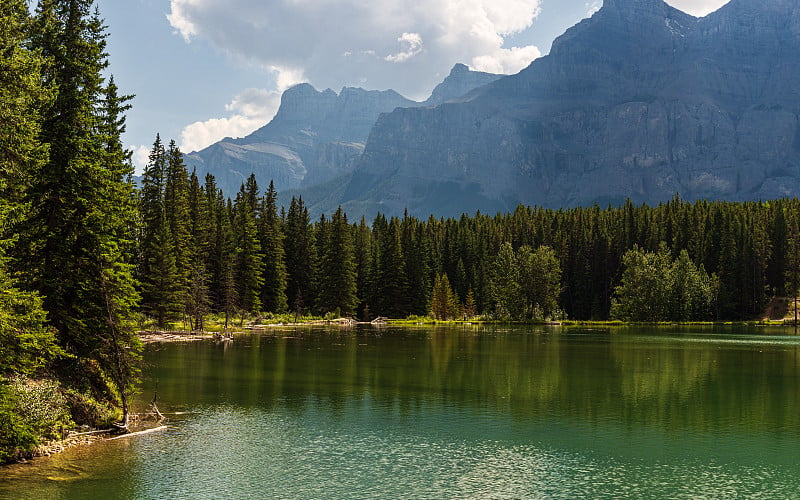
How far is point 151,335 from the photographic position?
282ft

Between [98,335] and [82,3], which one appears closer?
[98,335]

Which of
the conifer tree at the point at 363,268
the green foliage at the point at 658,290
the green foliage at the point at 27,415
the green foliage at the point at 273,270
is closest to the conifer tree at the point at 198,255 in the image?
the green foliage at the point at 273,270

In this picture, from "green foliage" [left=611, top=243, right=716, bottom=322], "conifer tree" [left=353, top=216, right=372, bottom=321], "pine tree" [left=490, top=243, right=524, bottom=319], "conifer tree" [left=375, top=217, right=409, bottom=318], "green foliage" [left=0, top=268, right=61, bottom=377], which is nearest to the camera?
"green foliage" [left=0, top=268, right=61, bottom=377]

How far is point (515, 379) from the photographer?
178 ft

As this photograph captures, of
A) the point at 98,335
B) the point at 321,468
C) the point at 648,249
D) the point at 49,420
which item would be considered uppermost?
the point at 648,249

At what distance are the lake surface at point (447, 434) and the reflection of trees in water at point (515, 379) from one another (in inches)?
8.0

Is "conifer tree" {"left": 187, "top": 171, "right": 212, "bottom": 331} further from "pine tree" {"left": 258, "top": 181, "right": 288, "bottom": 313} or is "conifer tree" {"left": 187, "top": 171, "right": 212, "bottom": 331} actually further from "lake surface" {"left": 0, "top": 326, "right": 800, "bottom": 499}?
"lake surface" {"left": 0, "top": 326, "right": 800, "bottom": 499}

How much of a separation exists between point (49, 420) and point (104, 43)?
19.3 metres

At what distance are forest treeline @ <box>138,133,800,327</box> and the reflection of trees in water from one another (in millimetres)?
36146

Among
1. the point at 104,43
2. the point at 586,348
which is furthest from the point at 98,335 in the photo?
the point at 586,348

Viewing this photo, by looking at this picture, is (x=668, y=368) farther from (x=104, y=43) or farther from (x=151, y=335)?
(x=151, y=335)

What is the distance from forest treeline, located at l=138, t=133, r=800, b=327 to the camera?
11569 cm

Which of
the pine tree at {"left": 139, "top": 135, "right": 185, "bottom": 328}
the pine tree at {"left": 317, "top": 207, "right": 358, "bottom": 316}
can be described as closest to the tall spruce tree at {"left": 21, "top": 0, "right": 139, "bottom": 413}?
the pine tree at {"left": 139, "top": 135, "right": 185, "bottom": 328}

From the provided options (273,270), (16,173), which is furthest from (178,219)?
(16,173)
